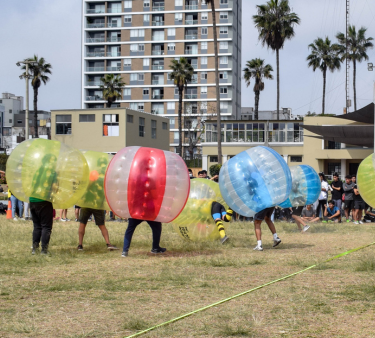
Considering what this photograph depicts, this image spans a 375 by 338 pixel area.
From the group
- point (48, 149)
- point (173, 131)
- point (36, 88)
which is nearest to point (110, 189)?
point (48, 149)

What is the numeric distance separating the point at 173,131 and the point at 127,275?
77.1 metres

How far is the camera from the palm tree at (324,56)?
225ft

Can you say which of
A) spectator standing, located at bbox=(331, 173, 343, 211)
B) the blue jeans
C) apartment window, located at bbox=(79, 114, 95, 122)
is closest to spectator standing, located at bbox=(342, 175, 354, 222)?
spectator standing, located at bbox=(331, 173, 343, 211)

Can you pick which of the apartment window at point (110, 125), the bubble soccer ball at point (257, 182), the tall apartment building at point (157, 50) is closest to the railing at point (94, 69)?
the tall apartment building at point (157, 50)

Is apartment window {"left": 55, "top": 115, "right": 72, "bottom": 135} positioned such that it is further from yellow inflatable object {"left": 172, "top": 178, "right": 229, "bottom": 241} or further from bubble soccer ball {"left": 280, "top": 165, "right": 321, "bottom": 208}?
yellow inflatable object {"left": 172, "top": 178, "right": 229, "bottom": 241}

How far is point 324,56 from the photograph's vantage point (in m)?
68.9

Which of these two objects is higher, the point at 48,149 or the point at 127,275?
the point at 48,149

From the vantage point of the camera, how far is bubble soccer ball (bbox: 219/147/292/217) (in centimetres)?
1030

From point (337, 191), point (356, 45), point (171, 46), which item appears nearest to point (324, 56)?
point (356, 45)

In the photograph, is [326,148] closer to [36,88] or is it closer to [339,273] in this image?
[36,88]

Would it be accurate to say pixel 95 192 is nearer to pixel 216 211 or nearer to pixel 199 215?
pixel 199 215

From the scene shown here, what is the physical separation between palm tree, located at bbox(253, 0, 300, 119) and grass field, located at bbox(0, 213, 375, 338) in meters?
45.0

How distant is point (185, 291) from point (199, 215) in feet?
14.0

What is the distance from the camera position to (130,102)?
3369 inches
